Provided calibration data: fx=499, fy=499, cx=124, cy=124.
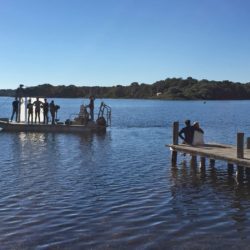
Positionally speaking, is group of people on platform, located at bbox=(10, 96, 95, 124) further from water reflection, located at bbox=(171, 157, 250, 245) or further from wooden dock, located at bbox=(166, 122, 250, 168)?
water reflection, located at bbox=(171, 157, 250, 245)

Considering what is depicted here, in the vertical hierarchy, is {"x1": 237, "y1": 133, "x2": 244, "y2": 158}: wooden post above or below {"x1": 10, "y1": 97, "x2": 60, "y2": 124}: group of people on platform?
below

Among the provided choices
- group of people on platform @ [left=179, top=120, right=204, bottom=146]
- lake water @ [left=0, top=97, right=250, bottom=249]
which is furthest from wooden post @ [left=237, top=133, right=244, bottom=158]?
group of people on platform @ [left=179, top=120, right=204, bottom=146]

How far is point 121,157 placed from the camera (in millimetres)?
25016

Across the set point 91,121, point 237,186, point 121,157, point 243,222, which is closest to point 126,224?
point 243,222

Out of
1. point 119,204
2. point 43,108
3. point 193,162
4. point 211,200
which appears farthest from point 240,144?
point 43,108

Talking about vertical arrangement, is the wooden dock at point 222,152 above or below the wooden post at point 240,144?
below

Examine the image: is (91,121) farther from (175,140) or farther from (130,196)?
(130,196)

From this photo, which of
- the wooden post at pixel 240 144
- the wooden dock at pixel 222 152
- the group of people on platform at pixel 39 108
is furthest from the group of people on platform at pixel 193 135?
the group of people on platform at pixel 39 108

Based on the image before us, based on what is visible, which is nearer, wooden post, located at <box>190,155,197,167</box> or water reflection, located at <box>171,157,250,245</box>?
water reflection, located at <box>171,157,250,245</box>

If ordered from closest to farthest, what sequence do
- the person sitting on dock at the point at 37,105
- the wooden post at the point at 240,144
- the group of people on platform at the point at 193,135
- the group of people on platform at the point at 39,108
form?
the wooden post at the point at 240,144, the group of people on platform at the point at 193,135, the group of people on platform at the point at 39,108, the person sitting on dock at the point at 37,105

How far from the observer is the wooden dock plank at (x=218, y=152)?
17.7 m

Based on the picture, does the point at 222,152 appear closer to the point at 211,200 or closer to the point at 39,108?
the point at 211,200

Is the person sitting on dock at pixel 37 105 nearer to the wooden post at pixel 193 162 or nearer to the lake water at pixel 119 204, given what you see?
the lake water at pixel 119 204

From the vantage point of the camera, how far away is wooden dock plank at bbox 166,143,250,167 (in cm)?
1772
